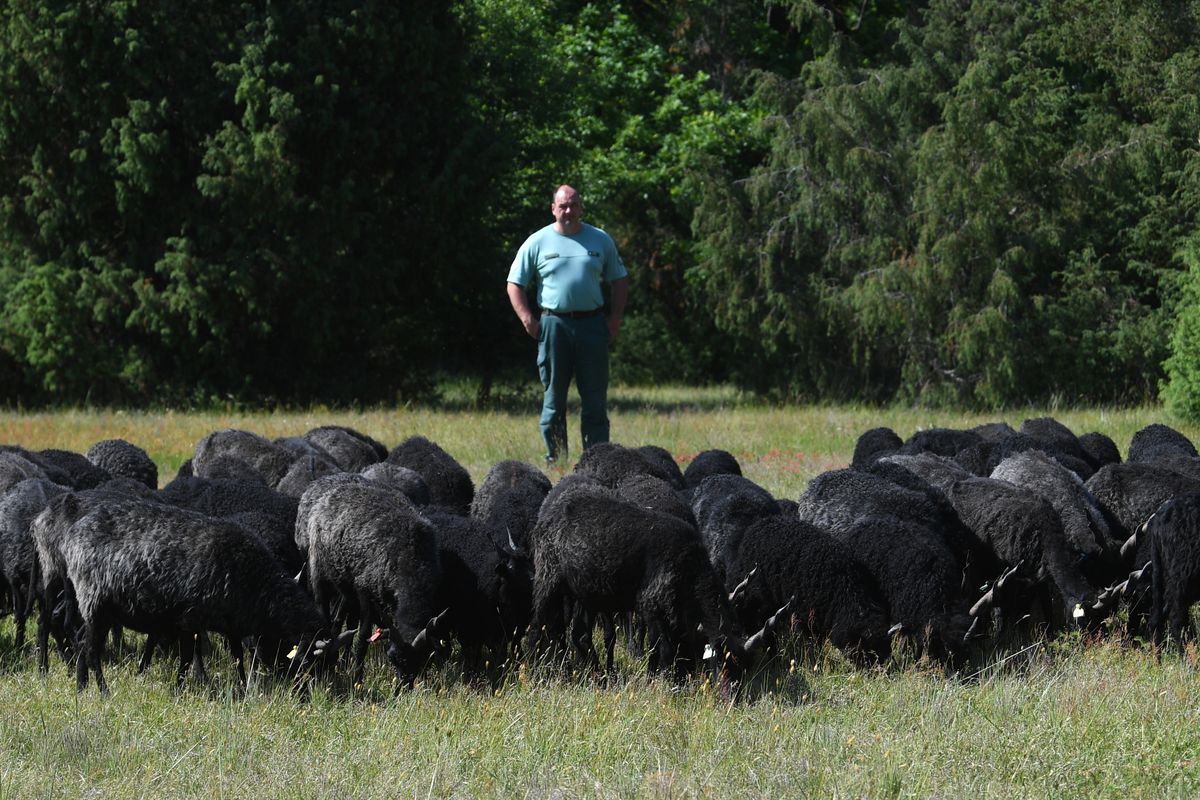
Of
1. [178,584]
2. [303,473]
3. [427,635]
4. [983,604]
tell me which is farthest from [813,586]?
[303,473]

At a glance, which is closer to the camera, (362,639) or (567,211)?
(362,639)

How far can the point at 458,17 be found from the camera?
78.7ft

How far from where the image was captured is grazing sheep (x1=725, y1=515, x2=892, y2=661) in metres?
7.62

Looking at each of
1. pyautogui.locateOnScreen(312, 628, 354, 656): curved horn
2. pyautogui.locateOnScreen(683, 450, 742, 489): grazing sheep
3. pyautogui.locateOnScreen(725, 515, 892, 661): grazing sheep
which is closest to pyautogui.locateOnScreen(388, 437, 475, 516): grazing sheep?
pyautogui.locateOnScreen(683, 450, 742, 489): grazing sheep

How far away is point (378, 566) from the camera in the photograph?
7.80 metres

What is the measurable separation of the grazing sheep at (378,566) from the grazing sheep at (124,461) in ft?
11.1

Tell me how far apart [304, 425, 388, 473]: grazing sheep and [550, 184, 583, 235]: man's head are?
273 cm

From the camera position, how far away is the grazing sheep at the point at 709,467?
11320 mm

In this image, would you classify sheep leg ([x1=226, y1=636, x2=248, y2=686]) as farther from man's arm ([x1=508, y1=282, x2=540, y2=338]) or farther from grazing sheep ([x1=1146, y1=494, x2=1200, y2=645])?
man's arm ([x1=508, y1=282, x2=540, y2=338])

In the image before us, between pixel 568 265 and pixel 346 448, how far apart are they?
8.99 feet

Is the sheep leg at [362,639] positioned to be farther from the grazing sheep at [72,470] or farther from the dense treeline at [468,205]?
the dense treeline at [468,205]

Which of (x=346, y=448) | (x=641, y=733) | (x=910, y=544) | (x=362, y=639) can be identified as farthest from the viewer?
(x=346, y=448)

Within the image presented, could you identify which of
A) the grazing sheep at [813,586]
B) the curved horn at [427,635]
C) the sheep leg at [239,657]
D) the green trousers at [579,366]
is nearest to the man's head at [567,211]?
the green trousers at [579,366]

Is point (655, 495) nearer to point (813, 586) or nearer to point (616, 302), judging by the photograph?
point (813, 586)
